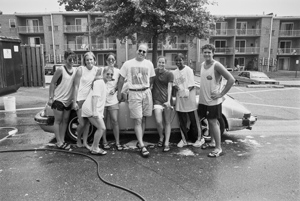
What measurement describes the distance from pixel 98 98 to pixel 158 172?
156 cm

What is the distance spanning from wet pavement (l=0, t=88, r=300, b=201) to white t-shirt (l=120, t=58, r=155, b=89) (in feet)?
4.21

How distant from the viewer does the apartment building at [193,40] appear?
34969 mm

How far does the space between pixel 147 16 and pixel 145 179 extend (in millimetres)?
11708

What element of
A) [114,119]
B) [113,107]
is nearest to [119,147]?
[114,119]

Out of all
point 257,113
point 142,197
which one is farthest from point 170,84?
point 257,113

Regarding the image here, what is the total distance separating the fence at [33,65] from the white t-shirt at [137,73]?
12709 mm

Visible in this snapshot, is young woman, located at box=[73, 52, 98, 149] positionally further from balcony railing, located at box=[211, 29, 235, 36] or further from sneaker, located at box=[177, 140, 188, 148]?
balcony railing, located at box=[211, 29, 235, 36]

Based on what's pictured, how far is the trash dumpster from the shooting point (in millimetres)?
9133

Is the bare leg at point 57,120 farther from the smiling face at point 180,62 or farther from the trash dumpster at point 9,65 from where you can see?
the trash dumpster at point 9,65

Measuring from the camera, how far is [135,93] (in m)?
4.48

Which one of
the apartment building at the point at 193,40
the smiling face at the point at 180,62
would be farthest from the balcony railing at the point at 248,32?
the smiling face at the point at 180,62

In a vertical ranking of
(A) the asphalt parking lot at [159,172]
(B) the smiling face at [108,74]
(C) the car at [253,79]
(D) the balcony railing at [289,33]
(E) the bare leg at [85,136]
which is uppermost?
(D) the balcony railing at [289,33]

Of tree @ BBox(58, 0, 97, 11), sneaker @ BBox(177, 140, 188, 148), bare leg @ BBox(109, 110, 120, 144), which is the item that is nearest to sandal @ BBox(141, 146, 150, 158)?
bare leg @ BBox(109, 110, 120, 144)

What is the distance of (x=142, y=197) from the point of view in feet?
10.1
